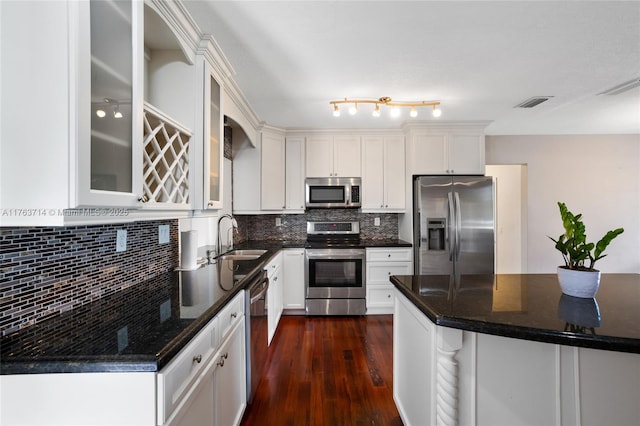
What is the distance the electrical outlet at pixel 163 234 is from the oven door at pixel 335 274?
1803 millimetres

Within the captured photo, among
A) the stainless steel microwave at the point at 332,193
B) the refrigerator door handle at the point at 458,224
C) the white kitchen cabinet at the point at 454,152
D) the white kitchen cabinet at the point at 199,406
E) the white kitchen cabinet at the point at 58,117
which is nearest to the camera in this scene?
the white kitchen cabinet at the point at 58,117

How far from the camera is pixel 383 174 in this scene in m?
3.77

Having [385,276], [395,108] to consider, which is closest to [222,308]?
[395,108]

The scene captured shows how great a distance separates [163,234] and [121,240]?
425 mm

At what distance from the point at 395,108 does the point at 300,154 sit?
148 centimetres

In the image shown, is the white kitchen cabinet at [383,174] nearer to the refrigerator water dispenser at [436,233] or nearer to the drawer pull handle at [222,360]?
the refrigerator water dispenser at [436,233]

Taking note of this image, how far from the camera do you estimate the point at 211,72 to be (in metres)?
1.79

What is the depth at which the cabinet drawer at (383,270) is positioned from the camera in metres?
3.50

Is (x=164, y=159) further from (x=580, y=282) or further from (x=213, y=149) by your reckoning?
(x=580, y=282)

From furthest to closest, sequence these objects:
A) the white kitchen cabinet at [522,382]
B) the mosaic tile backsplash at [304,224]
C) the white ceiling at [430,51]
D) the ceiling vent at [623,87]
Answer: the mosaic tile backsplash at [304,224]
the ceiling vent at [623,87]
the white ceiling at [430,51]
the white kitchen cabinet at [522,382]

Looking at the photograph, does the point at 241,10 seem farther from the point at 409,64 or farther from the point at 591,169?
the point at 591,169

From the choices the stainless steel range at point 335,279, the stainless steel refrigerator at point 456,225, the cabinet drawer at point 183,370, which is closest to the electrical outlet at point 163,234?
the cabinet drawer at point 183,370

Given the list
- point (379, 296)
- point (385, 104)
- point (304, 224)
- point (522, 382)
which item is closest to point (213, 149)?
point (385, 104)

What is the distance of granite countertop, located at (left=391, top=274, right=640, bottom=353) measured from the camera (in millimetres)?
968
